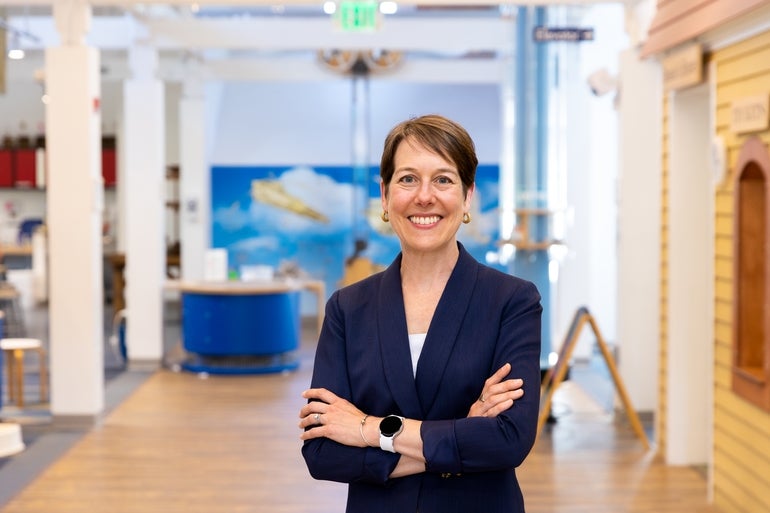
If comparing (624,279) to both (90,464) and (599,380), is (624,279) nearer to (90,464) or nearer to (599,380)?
(599,380)

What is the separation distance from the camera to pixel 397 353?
255 cm

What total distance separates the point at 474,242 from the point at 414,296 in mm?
14664

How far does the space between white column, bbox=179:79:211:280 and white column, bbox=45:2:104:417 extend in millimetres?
6926

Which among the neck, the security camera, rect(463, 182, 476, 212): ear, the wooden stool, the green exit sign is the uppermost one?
the green exit sign

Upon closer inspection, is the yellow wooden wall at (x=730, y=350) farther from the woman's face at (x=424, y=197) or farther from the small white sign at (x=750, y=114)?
the woman's face at (x=424, y=197)

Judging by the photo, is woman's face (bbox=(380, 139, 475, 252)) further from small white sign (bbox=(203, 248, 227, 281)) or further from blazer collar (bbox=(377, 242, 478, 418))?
Answer: small white sign (bbox=(203, 248, 227, 281))

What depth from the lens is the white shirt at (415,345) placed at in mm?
2578

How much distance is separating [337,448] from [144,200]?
9360 mm

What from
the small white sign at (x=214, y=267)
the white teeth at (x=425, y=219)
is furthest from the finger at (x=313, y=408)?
the small white sign at (x=214, y=267)

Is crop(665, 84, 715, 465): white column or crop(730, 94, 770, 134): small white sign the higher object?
crop(730, 94, 770, 134): small white sign

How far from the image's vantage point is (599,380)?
36.5ft

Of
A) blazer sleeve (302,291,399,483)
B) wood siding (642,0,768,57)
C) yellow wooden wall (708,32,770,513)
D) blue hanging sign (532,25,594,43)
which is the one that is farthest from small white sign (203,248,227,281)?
blazer sleeve (302,291,399,483)

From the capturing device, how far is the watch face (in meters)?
2.53

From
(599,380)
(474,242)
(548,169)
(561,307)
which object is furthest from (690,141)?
(474,242)
